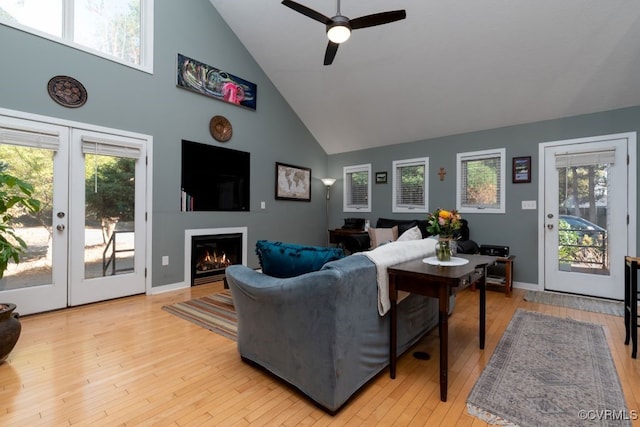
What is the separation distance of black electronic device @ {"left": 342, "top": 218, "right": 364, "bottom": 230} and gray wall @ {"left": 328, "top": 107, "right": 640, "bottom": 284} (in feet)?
1.68

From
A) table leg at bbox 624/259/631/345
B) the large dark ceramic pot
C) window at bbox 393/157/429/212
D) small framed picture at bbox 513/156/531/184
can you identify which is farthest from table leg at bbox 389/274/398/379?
window at bbox 393/157/429/212

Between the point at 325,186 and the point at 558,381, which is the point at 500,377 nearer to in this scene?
the point at 558,381

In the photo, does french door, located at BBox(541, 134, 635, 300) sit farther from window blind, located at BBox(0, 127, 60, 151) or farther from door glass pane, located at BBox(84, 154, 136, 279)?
window blind, located at BBox(0, 127, 60, 151)

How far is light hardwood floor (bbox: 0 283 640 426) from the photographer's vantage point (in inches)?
62.7

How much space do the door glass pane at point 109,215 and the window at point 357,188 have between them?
12.9 ft

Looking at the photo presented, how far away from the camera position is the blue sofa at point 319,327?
1572 mm

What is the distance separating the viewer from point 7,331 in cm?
210

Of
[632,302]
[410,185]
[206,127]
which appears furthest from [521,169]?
[206,127]

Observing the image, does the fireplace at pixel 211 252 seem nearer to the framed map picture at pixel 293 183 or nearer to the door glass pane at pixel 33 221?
the framed map picture at pixel 293 183

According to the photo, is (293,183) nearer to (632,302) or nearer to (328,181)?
(328,181)

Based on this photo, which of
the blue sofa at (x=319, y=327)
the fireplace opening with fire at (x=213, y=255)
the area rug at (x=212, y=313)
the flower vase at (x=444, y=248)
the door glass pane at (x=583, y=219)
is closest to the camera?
the blue sofa at (x=319, y=327)

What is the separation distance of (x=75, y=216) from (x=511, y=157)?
225 inches

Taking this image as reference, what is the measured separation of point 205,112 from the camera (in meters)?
4.36

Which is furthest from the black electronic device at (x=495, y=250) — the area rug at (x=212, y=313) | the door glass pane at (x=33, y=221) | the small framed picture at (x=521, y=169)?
the door glass pane at (x=33, y=221)
